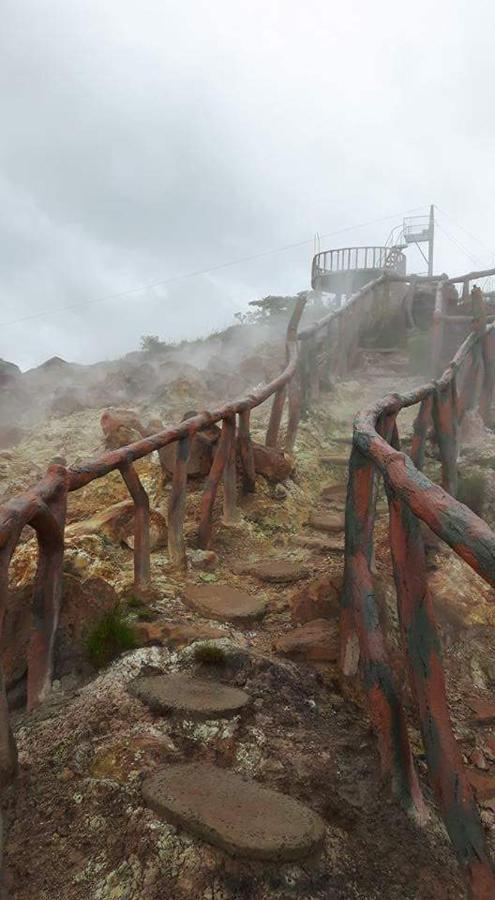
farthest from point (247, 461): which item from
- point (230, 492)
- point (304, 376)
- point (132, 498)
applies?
point (304, 376)

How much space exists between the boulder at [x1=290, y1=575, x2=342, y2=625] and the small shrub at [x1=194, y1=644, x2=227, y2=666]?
63cm

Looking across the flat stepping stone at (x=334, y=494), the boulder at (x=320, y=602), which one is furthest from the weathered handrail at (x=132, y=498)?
the boulder at (x=320, y=602)

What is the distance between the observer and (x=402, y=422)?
24.1ft

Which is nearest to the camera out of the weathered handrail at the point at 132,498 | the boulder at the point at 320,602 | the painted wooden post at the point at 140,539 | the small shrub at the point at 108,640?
the weathered handrail at the point at 132,498

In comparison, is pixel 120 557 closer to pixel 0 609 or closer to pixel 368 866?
pixel 0 609

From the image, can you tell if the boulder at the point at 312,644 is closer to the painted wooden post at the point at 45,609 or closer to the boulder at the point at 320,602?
the boulder at the point at 320,602

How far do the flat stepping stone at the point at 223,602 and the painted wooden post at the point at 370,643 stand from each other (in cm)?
70

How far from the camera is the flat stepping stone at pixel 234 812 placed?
162 centimetres

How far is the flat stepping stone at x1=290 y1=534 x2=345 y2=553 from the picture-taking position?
4.32 m

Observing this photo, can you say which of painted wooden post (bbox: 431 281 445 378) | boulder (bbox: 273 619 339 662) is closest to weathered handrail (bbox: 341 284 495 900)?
boulder (bbox: 273 619 339 662)

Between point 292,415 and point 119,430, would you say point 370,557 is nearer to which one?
point 119,430

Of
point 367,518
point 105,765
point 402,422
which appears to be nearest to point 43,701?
point 105,765

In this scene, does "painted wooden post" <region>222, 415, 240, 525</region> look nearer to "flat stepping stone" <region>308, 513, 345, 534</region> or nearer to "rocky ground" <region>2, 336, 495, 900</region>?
"rocky ground" <region>2, 336, 495, 900</region>

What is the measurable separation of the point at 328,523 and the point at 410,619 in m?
2.99
